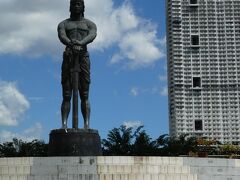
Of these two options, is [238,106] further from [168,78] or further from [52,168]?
[52,168]

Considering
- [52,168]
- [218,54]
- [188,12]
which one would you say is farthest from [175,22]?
Answer: [52,168]

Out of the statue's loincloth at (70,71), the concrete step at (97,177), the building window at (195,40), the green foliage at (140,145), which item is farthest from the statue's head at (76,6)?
the building window at (195,40)

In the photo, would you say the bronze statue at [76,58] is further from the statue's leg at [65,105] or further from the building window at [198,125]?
the building window at [198,125]

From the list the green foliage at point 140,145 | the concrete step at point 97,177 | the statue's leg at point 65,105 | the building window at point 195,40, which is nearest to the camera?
the concrete step at point 97,177

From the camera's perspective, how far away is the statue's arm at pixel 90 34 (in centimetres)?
1808

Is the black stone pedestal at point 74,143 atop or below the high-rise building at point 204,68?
below

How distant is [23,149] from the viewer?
45.0 metres

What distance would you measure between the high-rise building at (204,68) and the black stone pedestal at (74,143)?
37968 mm

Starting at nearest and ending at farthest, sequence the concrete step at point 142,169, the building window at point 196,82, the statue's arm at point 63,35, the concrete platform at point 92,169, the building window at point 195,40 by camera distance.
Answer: the concrete platform at point 92,169
the concrete step at point 142,169
the statue's arm at point 63,35
the building window at point 196,82
the building window at point 195,40

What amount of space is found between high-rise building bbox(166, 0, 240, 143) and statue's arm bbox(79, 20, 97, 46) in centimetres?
3738

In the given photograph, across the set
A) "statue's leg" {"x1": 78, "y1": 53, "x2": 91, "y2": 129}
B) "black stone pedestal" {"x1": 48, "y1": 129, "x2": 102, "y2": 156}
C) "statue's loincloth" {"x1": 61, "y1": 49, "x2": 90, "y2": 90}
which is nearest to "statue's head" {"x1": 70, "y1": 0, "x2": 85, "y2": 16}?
"statue's loincloth" {"x1": 61, "y1": 49, "x2": 90, "y2": 90}

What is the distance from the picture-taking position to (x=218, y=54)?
5769cm

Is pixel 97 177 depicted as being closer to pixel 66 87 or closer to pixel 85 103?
pixel 85 103

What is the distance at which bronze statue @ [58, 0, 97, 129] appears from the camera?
59.0ft
